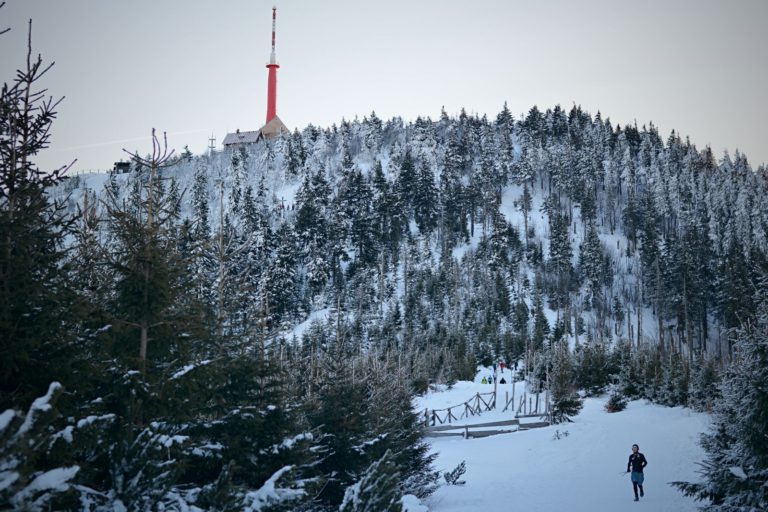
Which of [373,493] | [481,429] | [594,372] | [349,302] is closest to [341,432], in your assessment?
[373,493]

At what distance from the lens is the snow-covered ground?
53.4ft

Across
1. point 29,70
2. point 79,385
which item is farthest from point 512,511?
point 29,70

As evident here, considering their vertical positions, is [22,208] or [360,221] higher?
[360,221]

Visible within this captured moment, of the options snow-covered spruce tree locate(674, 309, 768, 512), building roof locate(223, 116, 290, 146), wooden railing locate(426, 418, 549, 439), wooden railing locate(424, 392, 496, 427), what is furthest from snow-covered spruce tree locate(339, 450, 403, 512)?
building roof locate(223, 116, 290, 146)

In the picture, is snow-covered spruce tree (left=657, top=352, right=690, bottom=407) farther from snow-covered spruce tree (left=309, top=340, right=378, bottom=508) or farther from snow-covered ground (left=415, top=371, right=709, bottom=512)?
snow-covered spruce tree (left=309, top=340, right=378, bottom=508)

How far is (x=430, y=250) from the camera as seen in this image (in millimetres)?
79188

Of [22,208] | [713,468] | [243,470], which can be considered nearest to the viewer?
[22,208]

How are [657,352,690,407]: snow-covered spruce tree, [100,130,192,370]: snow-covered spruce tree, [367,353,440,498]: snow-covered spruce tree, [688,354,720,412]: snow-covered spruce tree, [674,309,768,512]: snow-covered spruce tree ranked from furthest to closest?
[657,352,690,407]: snow-covered spruce tree → [688,354,720,412]: snow-covered spruce tree → [367,353,440,498]: snow-covered spruce tree → [674,309,768,512]: snow-covered spruce tree → [100,130,192,370]: snow-covered spruce tree

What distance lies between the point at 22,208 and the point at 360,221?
6966 cm

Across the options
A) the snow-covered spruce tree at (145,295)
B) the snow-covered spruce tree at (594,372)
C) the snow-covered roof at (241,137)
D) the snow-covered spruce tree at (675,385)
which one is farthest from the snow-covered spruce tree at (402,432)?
the snow-covered roof at (241,137)

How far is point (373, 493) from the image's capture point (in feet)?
18.5

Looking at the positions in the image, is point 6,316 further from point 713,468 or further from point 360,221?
point 360,221

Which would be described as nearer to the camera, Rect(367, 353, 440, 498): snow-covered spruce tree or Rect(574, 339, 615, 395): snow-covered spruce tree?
Rect(367, 353, 440, 498): snow-covered spruce tree

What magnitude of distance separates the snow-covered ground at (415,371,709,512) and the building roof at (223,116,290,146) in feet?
338
